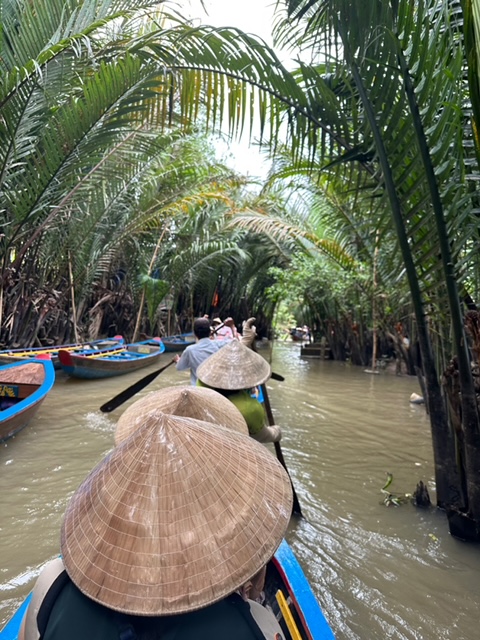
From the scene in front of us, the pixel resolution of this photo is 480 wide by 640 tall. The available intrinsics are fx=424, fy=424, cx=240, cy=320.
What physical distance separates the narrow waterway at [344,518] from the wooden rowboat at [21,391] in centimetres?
32

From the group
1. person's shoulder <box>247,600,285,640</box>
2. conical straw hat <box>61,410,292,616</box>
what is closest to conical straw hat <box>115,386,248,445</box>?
conical straw hat <box>61,410,292,616</box>

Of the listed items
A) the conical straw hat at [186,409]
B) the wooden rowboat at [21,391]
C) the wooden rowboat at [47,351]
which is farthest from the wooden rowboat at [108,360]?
the conical straw hat at [186,409]

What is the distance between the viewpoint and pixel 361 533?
321 centimetres

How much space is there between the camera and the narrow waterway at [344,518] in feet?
7.95

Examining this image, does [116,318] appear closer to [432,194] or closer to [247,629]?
[432,194]

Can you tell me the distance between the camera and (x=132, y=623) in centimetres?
95

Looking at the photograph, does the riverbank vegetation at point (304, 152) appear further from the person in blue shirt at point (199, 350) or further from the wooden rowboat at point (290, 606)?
the person in blue shirt at point (199, 350)

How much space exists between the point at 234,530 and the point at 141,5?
6.62 metres

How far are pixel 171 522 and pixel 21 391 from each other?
5.12m

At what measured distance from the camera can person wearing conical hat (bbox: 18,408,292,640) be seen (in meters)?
0.95

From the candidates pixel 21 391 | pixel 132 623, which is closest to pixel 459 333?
pixel 132 623

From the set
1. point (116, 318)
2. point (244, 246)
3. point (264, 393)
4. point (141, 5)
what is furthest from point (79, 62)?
point (244, 246)

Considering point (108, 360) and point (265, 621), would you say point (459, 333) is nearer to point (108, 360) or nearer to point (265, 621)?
point (265, 621)

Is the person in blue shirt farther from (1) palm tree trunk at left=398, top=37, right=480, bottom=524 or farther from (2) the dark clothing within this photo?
(2) the dark clothing
